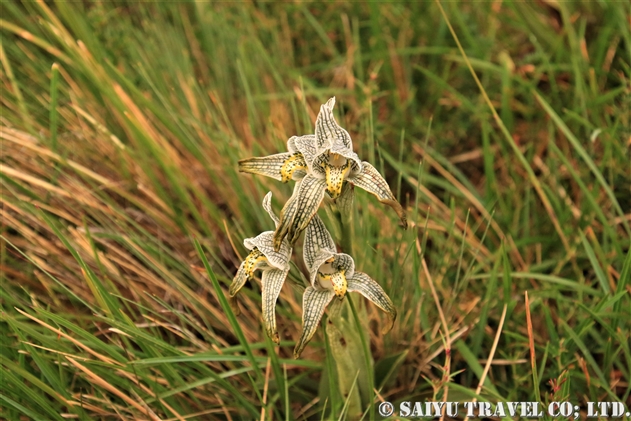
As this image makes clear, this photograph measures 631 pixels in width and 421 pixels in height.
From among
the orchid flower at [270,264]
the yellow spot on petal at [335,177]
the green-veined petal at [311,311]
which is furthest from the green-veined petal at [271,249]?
the yellow spot on petal at [335,177]

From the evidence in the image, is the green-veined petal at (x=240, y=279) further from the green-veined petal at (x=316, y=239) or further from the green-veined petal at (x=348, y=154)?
the green-veined petal at (x=348, y=154)

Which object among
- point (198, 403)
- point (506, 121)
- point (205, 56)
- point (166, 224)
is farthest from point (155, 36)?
point (198, 403)

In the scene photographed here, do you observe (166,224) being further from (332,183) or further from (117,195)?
(332,183)

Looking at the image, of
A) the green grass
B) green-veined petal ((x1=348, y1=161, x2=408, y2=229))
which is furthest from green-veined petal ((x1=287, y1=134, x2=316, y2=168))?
the green grass

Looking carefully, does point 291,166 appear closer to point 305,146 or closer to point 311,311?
point 305,146

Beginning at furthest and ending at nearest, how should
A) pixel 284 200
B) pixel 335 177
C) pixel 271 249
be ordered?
1. pixel 284 200
2. pixel 271 249
3. pixel 335 177

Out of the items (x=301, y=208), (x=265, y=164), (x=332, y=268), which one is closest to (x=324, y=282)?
(x=332, y=268)

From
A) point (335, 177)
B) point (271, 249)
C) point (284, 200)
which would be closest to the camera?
point (335, 177)
